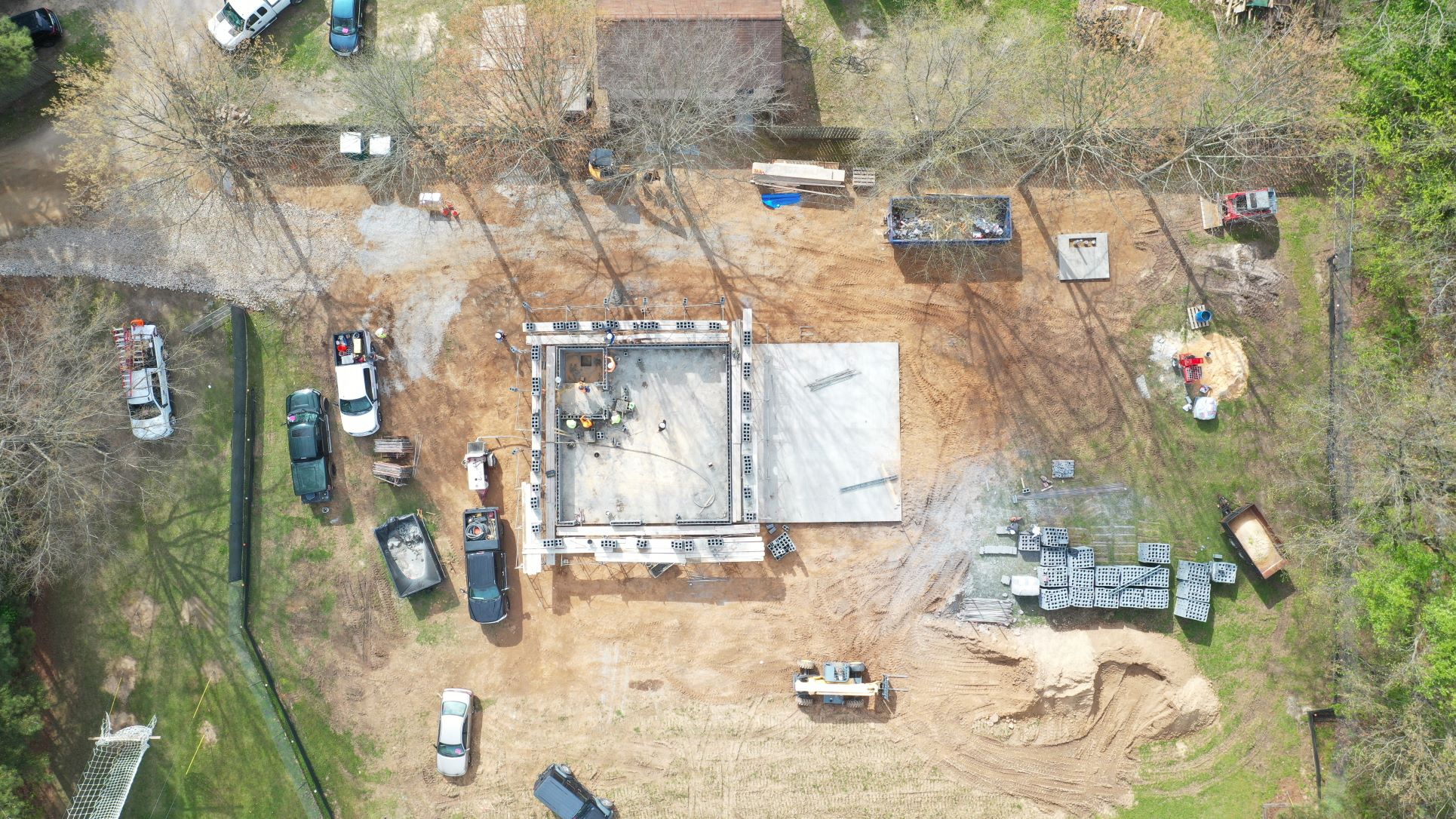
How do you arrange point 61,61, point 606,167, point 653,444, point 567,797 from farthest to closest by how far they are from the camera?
point 61,61 → point 653,444 → point 606,167 → point 567,797

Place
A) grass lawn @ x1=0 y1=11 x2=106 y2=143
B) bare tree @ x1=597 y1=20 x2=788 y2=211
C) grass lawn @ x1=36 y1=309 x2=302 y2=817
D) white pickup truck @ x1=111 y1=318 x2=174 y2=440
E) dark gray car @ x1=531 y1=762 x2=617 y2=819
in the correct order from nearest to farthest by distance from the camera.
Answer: bare tree @ x1=597 y1=20 x2=788 y2=211 < dark gray car @ x1=531 y1=762 x2=617 y2=819 < white pickup truck @ x1=111 y1=318 x2=174 y2=440 < grass lawn @ x1=36 y1=309 x2=302 y2=817 < grass lawn @ x1=0 y1=11 x2=106 y2=143

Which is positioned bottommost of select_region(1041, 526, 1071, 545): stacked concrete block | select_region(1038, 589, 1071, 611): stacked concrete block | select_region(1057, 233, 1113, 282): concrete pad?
select_region(1038, 589, 1071, 611): stacked concrete block

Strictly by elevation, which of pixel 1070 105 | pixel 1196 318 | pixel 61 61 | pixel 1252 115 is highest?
pixel 61 61

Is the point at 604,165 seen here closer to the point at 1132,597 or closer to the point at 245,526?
the point at 245,526

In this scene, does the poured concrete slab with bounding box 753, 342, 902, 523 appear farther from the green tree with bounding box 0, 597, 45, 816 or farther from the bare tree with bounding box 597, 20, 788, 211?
the green tree with bounding box 0, 597, 45, 816

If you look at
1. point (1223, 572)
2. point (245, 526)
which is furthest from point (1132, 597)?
point (245, 526)

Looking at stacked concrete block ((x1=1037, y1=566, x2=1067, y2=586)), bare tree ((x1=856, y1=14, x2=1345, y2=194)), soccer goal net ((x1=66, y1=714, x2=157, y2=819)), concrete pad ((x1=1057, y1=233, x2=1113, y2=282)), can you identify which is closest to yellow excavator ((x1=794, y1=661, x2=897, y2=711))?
stacked concrete block ((x1=1037, y1=566, x2=1067, y2=586))

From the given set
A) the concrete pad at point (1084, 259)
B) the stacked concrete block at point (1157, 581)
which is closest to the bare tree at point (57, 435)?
the concrete pad at point (1084, 259)

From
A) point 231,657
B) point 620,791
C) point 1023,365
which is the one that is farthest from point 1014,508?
point 231,657
